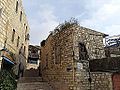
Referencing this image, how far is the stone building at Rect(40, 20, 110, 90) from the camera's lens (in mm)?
10797

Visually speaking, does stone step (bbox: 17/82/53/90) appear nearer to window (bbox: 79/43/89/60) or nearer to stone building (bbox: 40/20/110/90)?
stone building (bbox: 40/20/110/90)

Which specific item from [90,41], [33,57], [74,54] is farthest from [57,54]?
[33,57]

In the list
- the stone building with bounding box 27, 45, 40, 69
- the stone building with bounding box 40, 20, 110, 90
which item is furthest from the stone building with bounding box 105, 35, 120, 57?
the stone building with bounding box 27, 45, 40, 69

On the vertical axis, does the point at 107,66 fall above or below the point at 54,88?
above

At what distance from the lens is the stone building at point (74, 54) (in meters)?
10.8

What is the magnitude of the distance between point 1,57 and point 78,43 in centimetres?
518

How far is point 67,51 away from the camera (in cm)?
1169

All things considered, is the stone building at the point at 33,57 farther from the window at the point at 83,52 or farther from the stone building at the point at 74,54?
the window at the point at 83,52

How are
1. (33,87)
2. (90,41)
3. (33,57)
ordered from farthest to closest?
(33,57) → (33,87) → (90,41)

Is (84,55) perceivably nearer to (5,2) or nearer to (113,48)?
(113,48)

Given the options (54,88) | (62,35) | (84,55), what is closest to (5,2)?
(62,35)

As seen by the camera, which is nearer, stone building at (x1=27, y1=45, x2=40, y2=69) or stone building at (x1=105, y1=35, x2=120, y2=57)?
stone building at (x1=105, y1=35, x2=120, y2=57)

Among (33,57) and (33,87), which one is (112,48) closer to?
(33,87)

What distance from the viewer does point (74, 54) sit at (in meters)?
11.2
